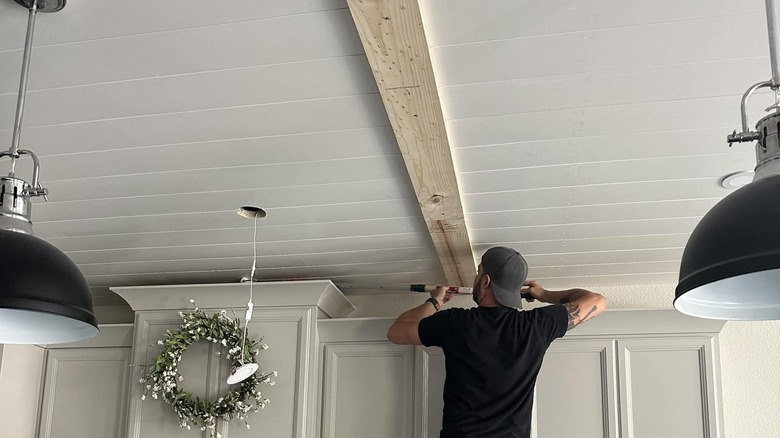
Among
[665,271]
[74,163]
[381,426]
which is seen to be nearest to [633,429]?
[665,271]

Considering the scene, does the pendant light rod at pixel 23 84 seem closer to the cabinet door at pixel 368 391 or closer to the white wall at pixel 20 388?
the cabinet door at pixel 368 391

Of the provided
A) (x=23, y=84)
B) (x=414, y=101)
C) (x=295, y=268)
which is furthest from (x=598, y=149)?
(x=295, y=268)

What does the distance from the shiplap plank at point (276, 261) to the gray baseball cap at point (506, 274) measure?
426mm

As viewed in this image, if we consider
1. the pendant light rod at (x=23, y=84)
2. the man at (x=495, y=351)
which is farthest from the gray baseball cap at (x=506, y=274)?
the pendant light rod at (x=23, y=84)

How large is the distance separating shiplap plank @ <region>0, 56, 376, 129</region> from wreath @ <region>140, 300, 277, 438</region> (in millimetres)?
1416

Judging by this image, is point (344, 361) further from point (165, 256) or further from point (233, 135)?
point (233, 135)

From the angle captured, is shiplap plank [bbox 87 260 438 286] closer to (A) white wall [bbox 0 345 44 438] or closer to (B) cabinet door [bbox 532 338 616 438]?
(A) white wall [bbox 0 345 44 438]

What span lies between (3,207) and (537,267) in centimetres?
238

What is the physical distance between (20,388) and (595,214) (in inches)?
104

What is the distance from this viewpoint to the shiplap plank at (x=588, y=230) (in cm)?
Result: 306

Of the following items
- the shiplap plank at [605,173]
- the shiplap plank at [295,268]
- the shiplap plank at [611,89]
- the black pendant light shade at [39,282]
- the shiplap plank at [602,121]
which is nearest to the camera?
the black pendant light shade at [39,282]

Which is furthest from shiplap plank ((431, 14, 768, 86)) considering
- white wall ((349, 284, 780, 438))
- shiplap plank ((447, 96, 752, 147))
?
white wall ((349, 284, 780, 438))

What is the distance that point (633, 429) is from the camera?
3262 millimetres

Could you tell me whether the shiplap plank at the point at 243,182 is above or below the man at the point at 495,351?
above
